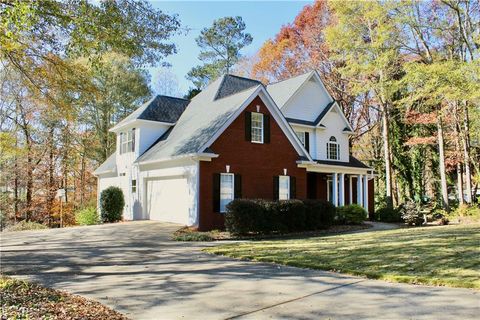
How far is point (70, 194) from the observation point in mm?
37781

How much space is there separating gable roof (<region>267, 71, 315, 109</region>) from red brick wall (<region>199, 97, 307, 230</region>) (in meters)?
4.43

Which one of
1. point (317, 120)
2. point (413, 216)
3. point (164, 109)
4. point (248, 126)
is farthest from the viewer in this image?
point (317, 120)

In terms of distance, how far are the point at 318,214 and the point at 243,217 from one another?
434 centimetres

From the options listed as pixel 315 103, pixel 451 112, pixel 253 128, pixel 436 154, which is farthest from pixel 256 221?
pixel 436 154

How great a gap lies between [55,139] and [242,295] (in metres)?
31.3

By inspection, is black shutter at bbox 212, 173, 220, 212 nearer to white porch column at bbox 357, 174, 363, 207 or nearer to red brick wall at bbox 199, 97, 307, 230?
red brick wall at bbox 199, 97, 307, 230

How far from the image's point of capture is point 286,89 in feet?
82.7

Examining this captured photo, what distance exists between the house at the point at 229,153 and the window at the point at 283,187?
2.0 inches

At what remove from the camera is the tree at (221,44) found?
39.2m

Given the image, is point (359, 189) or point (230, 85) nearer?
point (230, 85)

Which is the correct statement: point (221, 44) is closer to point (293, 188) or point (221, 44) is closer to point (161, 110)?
point (161, 110)

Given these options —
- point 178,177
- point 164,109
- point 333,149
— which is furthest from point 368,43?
point 178,177

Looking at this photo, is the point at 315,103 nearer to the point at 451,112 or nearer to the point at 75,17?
the point at 451,112

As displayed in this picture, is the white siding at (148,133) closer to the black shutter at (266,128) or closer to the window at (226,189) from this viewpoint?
the window at (226,189)
